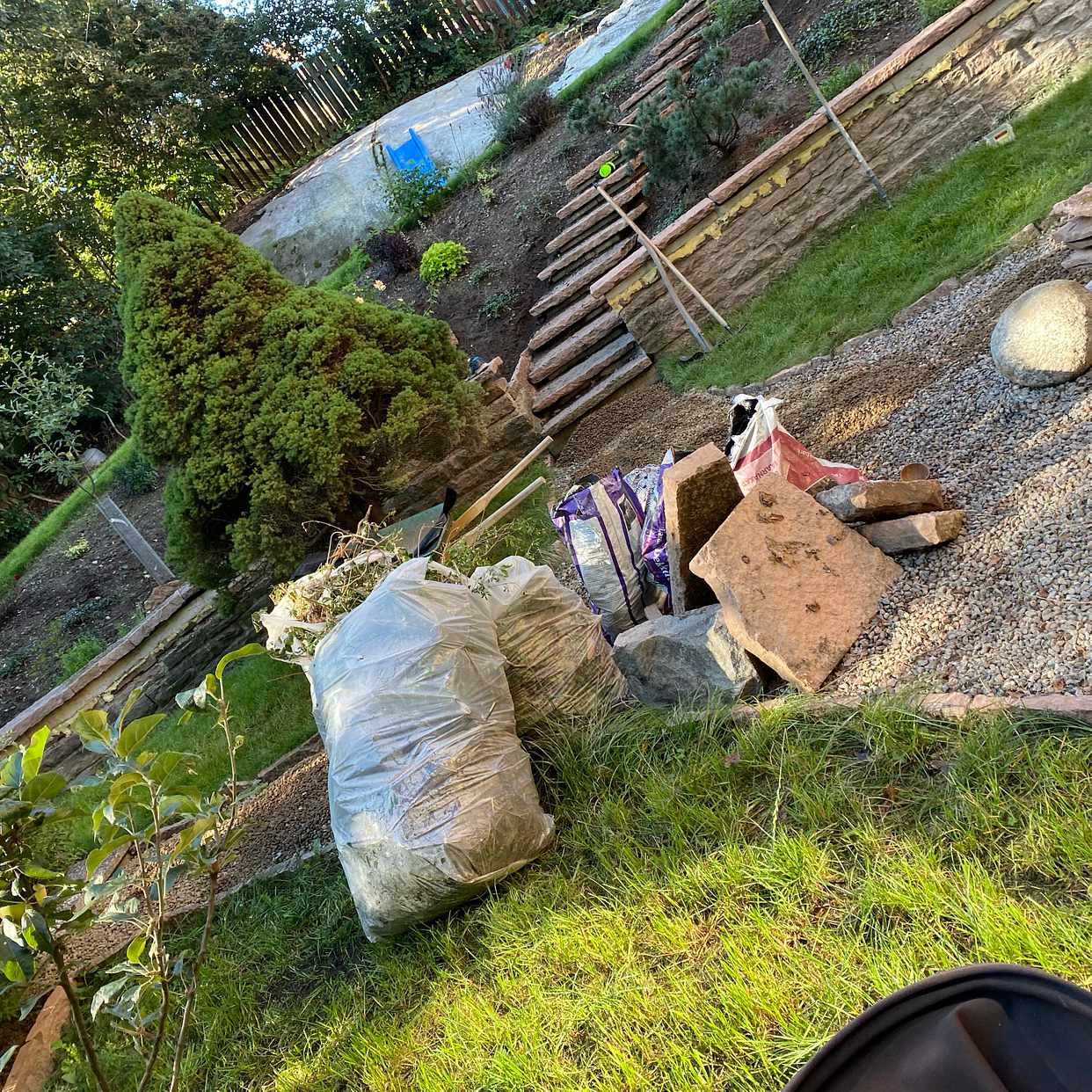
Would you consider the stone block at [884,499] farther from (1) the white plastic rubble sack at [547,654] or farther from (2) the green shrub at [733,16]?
(2) the green shrub at [733,16]

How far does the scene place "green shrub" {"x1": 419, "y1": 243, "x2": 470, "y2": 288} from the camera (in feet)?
25.3

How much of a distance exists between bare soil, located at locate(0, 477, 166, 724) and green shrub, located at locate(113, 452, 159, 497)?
Result: 0.24ft

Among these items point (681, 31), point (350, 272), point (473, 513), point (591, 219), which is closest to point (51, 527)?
point (350, 272)

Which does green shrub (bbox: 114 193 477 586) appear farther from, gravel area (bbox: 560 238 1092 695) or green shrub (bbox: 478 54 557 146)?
green shrub (bbox: 478 54 557 146)

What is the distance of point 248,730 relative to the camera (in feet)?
16.0

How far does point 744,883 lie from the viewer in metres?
2.06

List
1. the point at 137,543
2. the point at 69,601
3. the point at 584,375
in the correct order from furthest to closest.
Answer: the point at 69,601 < the point at 137,543 < the point at 584,375

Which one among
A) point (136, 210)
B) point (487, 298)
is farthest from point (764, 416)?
→ point (487, 298)

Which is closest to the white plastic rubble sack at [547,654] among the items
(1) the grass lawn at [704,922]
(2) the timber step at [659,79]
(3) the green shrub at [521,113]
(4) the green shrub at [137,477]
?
(1) the grass lawn at [704,922]

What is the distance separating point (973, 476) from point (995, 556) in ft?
1.74

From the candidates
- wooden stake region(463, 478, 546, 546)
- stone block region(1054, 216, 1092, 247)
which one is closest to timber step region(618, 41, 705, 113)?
wooden stake region(463, 478, 546, 546)

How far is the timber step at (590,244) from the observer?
6602 mm

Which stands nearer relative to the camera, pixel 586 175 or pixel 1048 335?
pixel 1048 335

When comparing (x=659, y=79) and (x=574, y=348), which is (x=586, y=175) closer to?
(x=659, y=79)
